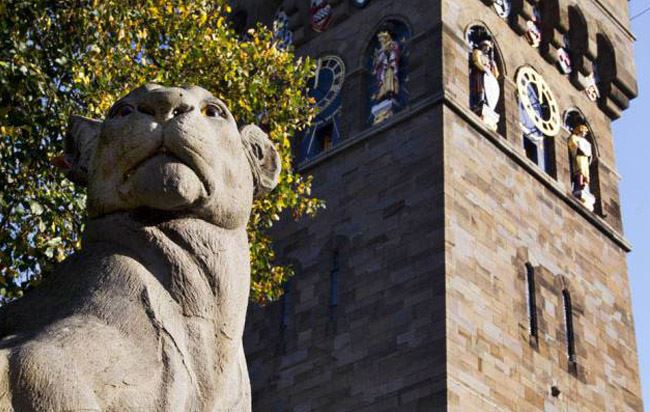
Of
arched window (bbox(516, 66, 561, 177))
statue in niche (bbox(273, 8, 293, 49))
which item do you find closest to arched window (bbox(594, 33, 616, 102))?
arched window (bbox(516, 66, 561, 177))

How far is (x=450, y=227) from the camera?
23000 millimetres

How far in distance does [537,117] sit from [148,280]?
77.9 ft

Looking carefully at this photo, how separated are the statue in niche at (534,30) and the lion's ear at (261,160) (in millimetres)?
23596

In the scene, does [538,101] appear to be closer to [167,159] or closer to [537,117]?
[537,117]

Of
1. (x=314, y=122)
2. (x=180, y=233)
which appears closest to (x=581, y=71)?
(x=314, y=122)

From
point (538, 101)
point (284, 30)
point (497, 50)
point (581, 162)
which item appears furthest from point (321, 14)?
point (581, 162)

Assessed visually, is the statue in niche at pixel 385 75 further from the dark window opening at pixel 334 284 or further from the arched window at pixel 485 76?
the dark window opening at pixel 334 284

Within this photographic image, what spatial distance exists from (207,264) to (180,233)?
0.49ft

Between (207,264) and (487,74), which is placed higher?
(487,74)

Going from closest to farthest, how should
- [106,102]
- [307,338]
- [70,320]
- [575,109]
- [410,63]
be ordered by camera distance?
1. [70,320]
2. [106,102]
3. [307,338]
4. [410,63]
5. [575,109]

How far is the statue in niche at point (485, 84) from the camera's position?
2581 centimetres

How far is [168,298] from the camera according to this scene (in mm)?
4609

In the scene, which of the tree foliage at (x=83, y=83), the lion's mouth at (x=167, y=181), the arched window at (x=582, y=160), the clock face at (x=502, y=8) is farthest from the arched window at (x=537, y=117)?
the lion's mouth at (x=167, y=181)

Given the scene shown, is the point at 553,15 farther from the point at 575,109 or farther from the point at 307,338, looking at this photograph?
the point at 307,338
